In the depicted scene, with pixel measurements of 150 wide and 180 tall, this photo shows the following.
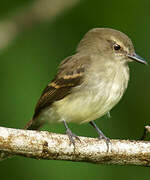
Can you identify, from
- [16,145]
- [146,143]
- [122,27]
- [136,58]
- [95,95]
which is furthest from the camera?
[122,27]

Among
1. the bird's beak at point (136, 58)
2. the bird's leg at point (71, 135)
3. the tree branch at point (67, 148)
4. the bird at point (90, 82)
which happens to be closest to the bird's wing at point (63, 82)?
the bird at point (90, 82)

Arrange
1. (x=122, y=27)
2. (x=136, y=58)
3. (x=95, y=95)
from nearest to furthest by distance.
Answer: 1. (x=95, y=95)
2. (x=136, y=58)
3. (x=122, y=27)

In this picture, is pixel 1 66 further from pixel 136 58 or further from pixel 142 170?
pixel 142 170

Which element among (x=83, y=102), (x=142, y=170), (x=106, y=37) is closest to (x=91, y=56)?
(x=106, y=37)

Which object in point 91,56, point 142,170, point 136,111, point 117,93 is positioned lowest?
point 142,170

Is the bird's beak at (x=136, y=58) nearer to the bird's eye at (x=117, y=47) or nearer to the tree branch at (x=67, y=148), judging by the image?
the bird's eye at (x=117, y=47)

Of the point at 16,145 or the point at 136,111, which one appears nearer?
the point at 16,145

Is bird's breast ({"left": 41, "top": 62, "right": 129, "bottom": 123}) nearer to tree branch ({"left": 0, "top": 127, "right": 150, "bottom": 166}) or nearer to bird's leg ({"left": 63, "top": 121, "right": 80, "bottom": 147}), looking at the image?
bird's leg ({"left": 63, "top": 121, "right": 80, "bottom": 147})
